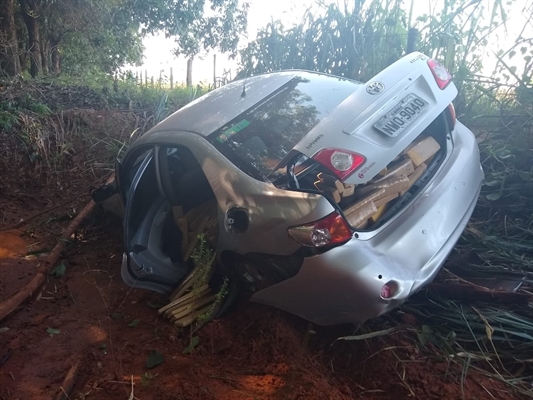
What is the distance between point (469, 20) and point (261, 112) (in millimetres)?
3445

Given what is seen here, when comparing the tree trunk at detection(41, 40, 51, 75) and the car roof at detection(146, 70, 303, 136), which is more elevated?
the car roof at detection(146, 70, 303, 136)

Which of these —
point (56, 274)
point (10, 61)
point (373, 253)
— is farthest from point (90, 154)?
point (373, 253)

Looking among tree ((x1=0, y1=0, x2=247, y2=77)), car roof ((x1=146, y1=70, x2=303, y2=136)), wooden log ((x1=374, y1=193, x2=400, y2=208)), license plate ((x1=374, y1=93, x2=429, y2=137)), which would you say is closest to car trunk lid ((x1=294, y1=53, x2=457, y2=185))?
license plate ((x1=374, y1=93, x2=429, y2=137))

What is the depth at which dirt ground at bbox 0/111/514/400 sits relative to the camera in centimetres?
263

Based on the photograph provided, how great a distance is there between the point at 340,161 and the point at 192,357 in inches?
59.8

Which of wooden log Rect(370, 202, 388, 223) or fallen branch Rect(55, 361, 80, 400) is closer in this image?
fallen branch Rect(55, 361, 80, 400)

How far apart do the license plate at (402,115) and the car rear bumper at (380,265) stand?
17.2 inches

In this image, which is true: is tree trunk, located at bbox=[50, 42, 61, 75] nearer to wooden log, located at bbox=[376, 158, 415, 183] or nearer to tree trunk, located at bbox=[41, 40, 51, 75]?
tree trunk, located at bbox=[41, 40, 51, 75]

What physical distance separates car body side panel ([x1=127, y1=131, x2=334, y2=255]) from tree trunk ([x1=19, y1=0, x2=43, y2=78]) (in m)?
9.80

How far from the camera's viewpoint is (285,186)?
2828 millimetres

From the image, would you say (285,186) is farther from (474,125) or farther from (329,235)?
(474,125)

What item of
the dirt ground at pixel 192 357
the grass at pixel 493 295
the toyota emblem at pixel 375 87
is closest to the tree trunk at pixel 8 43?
the dirt ground at pixel 192 357

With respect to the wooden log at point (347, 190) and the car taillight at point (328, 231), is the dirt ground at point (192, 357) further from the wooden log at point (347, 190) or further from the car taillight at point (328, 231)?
the wooden log at point (347, 190)

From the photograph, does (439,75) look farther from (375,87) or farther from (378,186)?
(378,186)
